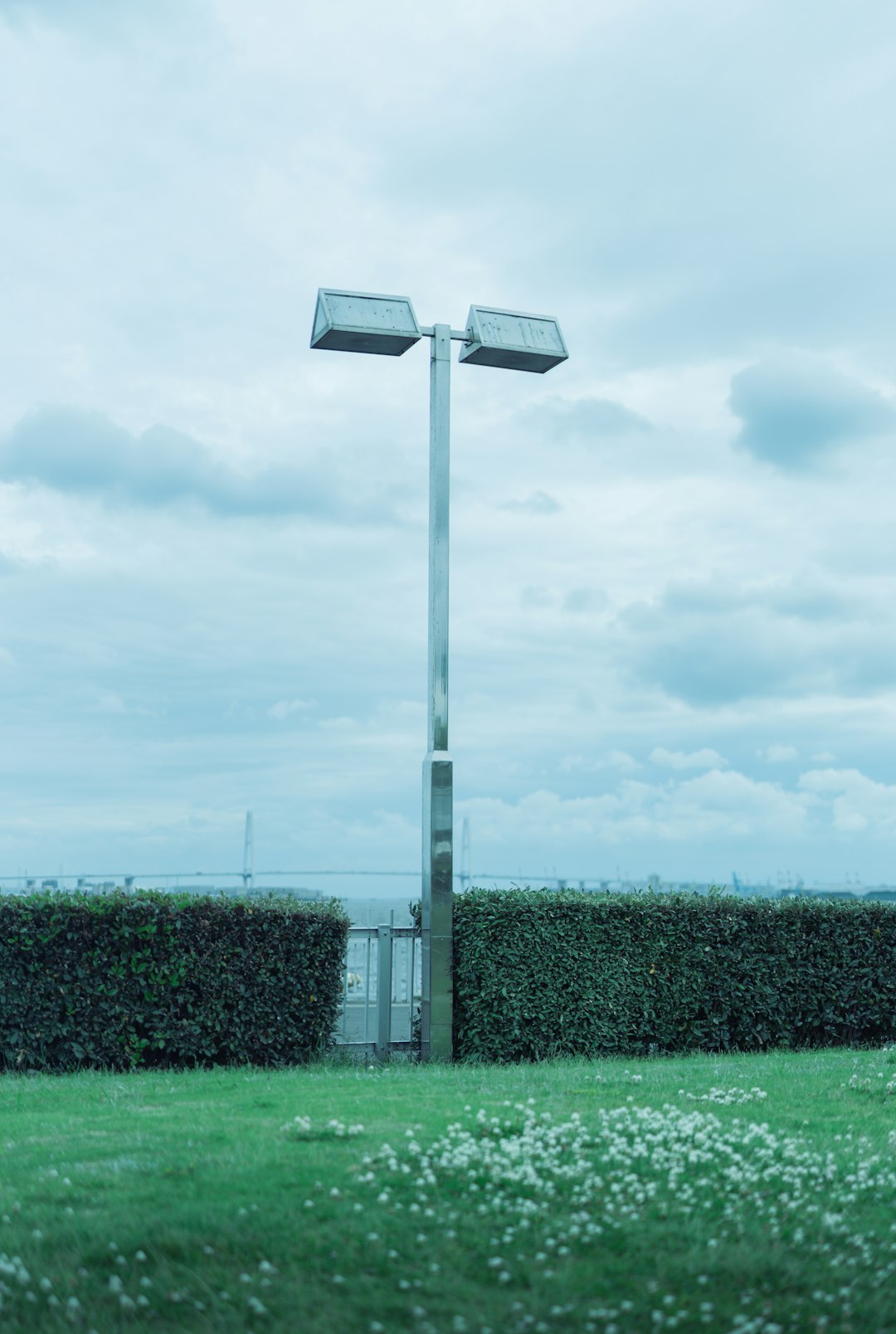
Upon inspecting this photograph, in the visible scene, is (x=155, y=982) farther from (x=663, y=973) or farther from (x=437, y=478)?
(x=437, y=478)

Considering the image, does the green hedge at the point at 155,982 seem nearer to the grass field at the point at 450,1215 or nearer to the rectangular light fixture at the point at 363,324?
the grass field at the point at 450,1215

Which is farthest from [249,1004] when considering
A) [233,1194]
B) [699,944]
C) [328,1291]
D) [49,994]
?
[328,1291]

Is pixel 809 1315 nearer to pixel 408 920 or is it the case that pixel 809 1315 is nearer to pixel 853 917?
pixel 408 920

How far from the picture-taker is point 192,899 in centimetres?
1200

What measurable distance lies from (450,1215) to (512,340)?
919 cm

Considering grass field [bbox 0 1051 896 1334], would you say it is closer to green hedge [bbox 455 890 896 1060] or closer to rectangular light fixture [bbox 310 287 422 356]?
green hedge [bbox 455 890 896 1060]

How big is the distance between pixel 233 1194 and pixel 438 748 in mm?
6443

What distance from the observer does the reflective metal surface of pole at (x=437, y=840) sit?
12.1 metres

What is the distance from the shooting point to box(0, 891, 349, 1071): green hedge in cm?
1144

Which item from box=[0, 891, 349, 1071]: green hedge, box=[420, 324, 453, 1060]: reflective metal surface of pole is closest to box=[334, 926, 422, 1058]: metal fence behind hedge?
box=[420, 324, 453, 1060]: reflective metal surface of pole

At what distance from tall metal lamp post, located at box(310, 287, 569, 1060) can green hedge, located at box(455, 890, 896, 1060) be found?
425mm

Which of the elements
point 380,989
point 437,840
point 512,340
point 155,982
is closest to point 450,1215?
point 437,840

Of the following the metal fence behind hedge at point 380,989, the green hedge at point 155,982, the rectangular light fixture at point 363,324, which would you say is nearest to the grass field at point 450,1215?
the green hedge at point 155,982

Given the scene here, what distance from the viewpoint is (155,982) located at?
38.1ft
